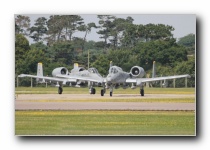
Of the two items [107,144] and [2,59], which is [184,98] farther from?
[2,59]

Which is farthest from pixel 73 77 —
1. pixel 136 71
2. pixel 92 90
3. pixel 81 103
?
pixel 136 71

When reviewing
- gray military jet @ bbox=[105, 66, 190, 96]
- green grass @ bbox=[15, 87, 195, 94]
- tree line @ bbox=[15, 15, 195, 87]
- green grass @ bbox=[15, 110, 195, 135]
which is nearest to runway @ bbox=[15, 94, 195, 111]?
green grass @ bbox=[15, 87, 195, 94]

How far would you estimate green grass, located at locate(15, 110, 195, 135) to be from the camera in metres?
29.2

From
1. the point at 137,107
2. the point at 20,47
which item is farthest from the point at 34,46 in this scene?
the point at 137,107

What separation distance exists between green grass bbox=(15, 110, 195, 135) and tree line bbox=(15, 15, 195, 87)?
31.0 inches

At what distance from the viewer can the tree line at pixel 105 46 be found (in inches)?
1171

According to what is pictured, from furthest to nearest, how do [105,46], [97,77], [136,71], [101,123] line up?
1. [97,77]
2. [136,71]
3. [105,46]
4. [101,123]

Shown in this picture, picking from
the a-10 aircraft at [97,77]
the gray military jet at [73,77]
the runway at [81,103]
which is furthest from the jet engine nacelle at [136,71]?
the gray military jet at [73,77]

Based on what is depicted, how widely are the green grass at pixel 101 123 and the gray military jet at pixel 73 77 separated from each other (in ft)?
2.52

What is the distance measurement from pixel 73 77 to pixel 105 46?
3.16 feet

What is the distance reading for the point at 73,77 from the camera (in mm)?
30375

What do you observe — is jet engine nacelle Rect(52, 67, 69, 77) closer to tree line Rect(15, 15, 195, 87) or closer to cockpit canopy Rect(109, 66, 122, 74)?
tree line Rect(15, 15, 195, 87)

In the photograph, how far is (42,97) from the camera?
3031 centimetres

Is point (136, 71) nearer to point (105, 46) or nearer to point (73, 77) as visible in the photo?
point (105, 46)
